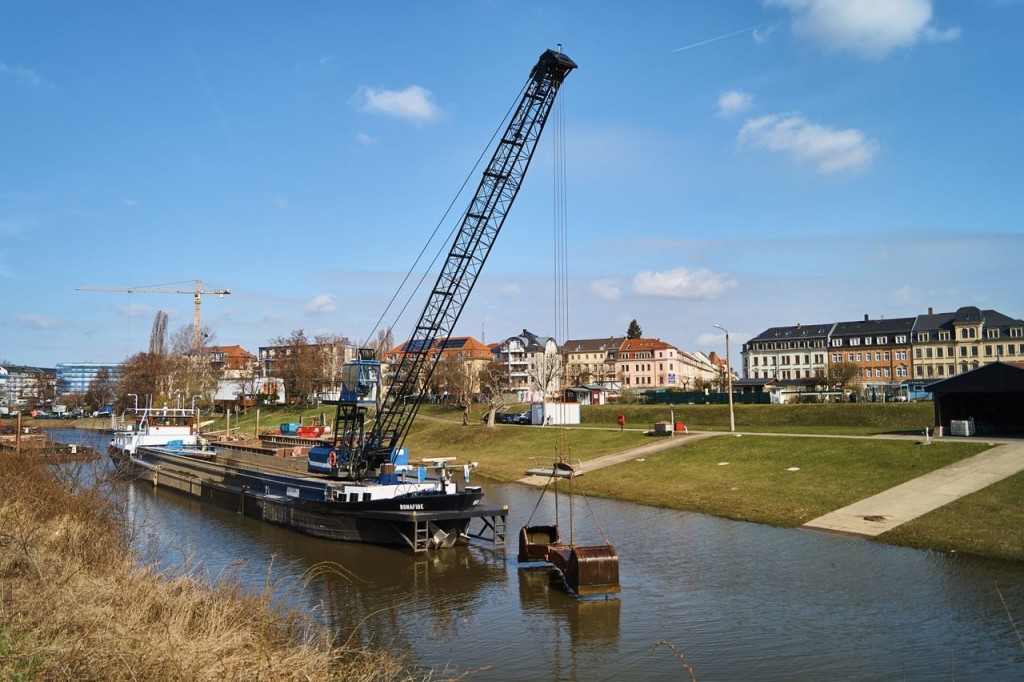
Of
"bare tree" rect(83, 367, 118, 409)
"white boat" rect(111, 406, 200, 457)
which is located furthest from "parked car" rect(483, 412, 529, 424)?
"bare tree" rect(83, 367, 118, 409)

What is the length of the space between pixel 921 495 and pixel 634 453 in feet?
66.2

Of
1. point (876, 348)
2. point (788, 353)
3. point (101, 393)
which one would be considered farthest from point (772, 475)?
point (101, 393)

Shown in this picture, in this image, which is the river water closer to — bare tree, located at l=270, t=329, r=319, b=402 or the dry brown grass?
the dry brown grass

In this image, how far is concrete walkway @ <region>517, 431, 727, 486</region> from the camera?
4478 centimetres

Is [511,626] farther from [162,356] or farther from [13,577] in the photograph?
[162,356]

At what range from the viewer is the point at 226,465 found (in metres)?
45.0

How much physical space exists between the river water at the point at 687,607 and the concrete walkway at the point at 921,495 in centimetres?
172

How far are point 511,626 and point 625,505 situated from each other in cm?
1811

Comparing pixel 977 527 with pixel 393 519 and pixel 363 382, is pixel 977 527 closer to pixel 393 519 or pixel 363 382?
pixel 393 519

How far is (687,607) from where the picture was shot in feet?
61.9

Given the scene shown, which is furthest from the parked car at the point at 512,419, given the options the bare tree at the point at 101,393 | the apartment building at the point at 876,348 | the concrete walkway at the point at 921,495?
the bare tree at the point at 101,393

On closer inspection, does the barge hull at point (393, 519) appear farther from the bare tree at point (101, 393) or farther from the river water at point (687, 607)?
the bare tree at point (101, 393)

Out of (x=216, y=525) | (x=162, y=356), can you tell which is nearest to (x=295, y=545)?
(x=216, y=525)

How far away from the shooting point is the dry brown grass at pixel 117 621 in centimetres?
984
